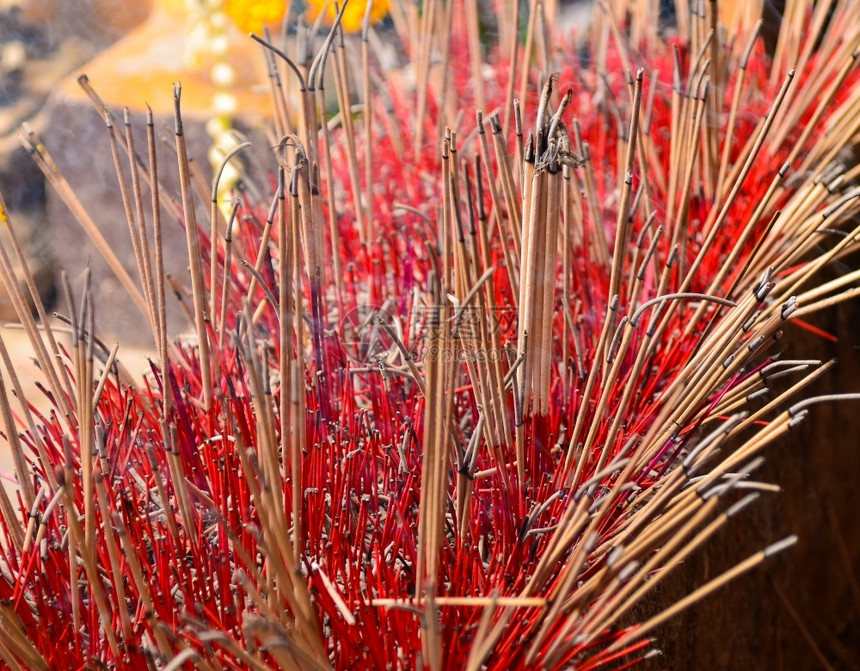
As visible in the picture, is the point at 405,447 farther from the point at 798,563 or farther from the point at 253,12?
the point at 253,12

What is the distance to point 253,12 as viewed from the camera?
1896mm

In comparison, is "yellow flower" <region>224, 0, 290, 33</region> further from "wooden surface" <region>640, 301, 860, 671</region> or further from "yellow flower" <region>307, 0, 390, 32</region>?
"wooden surface" <region>640, 301, 860, 671</region>

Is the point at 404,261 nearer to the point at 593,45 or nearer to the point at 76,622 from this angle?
the point at 76,622

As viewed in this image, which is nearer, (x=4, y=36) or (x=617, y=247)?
(x=617, y=247)

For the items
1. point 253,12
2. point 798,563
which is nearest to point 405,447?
point 798,563

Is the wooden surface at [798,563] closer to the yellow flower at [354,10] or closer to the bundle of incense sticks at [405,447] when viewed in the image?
the bundle of incense sticks at [405,447]

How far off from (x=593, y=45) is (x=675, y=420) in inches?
52.5

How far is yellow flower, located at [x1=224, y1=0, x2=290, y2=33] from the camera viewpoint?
6.19 ft

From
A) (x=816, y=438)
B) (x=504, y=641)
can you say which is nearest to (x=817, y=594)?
(x=816, y=438)

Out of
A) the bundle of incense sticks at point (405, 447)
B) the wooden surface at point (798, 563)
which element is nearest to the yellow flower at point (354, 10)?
the bundle of incense sticks at point (405, 447)

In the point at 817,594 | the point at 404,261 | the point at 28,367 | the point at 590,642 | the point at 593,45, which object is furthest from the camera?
the point at 28,367

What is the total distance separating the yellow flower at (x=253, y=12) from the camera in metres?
1.89

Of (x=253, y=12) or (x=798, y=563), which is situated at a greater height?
(x=253, y=12)

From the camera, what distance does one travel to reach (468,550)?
0.62m
